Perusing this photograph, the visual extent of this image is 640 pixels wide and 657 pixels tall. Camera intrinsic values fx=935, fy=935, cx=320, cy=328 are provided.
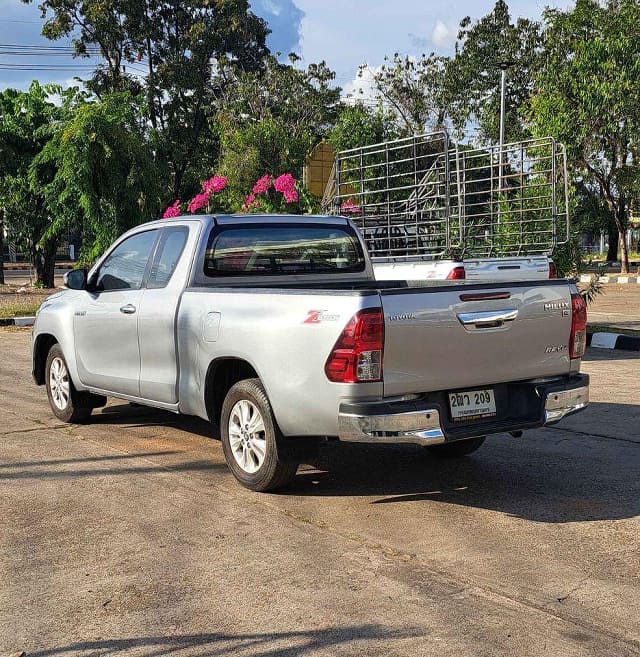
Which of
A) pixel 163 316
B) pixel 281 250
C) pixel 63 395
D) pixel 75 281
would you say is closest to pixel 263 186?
pixel 63 395

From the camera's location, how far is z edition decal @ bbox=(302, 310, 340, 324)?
16.1 feet

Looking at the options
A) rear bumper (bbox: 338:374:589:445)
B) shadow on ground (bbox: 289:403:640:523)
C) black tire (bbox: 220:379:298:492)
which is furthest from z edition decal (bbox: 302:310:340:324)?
shadow on ground (bbox: 289:403:640:523)

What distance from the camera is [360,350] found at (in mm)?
4832

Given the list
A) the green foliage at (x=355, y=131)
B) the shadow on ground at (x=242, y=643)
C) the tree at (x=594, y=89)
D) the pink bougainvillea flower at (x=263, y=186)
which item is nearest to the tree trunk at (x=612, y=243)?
the tree at (x=594, y=89)

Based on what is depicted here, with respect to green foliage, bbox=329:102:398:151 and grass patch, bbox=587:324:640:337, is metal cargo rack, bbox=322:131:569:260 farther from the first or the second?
green foliage, bbox=329:102:398:151

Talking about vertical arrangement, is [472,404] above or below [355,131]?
below

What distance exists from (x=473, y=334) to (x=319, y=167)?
28.3 metres

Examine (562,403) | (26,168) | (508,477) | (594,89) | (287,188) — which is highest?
(594,89)

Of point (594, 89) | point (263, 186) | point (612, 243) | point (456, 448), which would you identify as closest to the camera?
point (456, 448)

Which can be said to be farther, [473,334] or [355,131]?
[355,131]

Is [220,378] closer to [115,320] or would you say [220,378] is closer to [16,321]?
[115,320]

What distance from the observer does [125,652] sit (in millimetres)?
3420

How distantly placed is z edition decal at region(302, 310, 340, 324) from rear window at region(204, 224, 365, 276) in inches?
60.0

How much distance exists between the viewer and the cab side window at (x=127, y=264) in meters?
6.88
